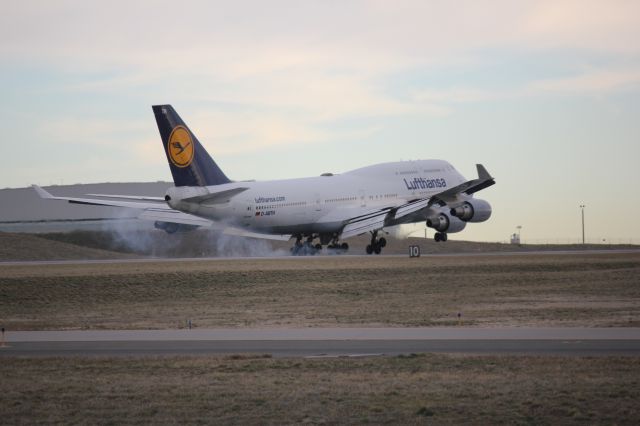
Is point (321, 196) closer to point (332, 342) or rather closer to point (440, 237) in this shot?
point (440, 237)

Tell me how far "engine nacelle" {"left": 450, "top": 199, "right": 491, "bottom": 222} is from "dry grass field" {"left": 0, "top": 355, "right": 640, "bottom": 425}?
45.2m

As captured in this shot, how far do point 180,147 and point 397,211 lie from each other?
15.3 metres

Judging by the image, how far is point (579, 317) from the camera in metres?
35.4

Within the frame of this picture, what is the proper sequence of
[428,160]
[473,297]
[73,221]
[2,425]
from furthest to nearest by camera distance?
[73,221], [428,160], [473,297], [2,425]

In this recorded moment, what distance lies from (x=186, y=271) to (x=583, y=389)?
1419 inches

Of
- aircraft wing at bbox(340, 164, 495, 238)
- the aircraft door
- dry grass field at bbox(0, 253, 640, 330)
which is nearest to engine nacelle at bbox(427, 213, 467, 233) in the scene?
aircraft wing at bbox(340, 164, 495, 238)

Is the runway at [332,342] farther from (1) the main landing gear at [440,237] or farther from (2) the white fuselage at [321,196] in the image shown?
(1) the main landing gear at [440,237]

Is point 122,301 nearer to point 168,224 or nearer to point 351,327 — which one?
point 351,327

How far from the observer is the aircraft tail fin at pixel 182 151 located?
6119cm

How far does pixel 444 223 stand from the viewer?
69500 millimetres

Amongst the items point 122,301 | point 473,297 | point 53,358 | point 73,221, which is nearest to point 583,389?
point 53,358

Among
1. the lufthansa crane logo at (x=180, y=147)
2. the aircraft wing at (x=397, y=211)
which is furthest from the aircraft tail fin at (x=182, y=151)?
the aircraft wing at (x=397, y=211)

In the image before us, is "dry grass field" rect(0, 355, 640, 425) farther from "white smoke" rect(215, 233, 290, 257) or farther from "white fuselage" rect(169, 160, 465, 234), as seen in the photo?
"white smoke" rect(215, 233, 290, 257)

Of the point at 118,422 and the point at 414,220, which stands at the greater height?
the point at 414,220
